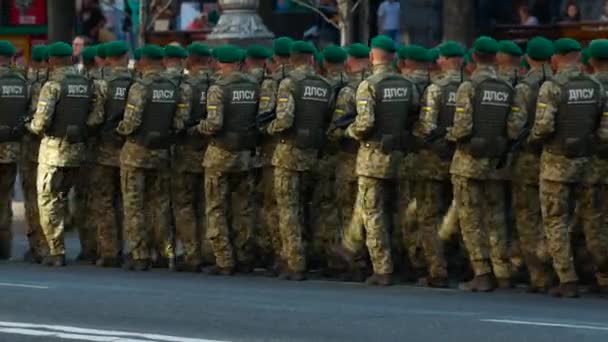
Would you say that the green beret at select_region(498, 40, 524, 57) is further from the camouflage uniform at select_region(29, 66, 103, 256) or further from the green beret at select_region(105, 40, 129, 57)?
the camouflage uniform at select_region(29, 66, 103, 256)

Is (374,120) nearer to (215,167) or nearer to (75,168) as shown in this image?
(215,167)

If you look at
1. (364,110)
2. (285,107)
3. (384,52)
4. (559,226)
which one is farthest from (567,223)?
(285,107)

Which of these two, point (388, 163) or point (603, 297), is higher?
point (388, 163)

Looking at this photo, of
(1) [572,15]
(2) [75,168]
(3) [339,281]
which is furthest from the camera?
(1) [572,15]

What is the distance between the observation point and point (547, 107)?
53.4ft

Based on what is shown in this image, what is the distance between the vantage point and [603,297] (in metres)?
16.6

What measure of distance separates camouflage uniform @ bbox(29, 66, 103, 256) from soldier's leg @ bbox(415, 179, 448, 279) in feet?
10.7

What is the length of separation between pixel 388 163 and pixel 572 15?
922 centimetres

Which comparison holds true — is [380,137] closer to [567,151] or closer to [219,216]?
[567,151]

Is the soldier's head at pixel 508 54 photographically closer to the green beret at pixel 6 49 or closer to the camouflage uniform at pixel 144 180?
the camouflage uniform at pixel 144 180

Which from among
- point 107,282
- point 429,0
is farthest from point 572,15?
point 107,282

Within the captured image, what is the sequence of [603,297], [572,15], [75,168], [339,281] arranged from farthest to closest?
1. [572,15]
2. [75,168]
3. [339,281]
4. [603,297]

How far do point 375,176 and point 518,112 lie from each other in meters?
1.42

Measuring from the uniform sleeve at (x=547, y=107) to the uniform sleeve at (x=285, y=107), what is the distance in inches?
94.3
